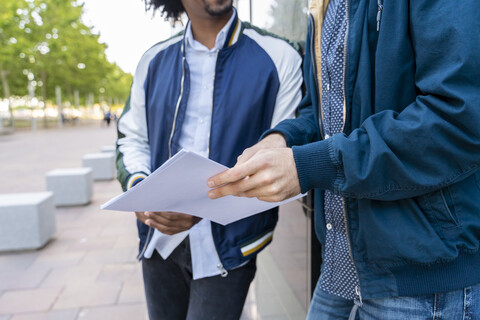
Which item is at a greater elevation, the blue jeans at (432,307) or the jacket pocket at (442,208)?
the jacket pocket at (442,208)

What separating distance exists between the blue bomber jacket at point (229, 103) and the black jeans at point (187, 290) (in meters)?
0.08

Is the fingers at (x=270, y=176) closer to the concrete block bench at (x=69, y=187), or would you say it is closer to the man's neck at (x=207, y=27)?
the man's neck at (x=207, y=27)

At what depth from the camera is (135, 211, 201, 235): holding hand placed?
4.99 ft

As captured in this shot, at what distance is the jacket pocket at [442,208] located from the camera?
0.99 metres

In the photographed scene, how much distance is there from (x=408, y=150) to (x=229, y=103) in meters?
0.86

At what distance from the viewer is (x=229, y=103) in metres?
1.65

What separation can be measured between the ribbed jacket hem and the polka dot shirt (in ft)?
0.60

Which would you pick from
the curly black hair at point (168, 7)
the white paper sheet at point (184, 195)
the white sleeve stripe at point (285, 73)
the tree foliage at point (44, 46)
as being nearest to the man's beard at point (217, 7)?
the white sleeve stripe at point (285, 73)

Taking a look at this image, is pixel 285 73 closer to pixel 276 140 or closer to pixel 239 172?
pixel 276 140

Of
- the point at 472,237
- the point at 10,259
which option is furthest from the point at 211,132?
the point at 10,259

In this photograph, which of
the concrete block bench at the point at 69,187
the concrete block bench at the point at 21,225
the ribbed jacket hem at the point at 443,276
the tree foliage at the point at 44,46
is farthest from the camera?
the tree foliage at the point at 44,46

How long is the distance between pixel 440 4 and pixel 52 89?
142 ft


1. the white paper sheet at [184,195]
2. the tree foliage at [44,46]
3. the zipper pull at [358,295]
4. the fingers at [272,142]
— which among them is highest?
the tree foliage at [44,46]

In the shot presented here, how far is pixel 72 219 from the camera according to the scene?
21.0 feet
